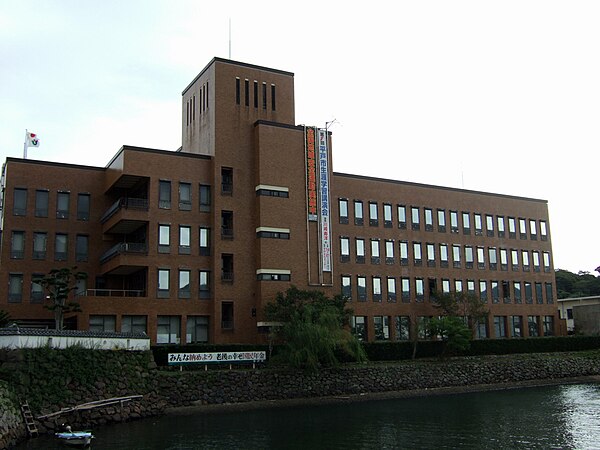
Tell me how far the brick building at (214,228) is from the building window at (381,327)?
128 millimetres

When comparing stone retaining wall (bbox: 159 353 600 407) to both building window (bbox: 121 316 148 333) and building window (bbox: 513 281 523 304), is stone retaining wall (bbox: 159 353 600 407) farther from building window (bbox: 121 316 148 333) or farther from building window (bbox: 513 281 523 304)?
building window (bbox: 121 316 148 333)

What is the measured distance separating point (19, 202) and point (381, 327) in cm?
3203

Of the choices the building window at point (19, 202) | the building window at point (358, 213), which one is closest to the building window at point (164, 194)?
the building window at point (19, 202)

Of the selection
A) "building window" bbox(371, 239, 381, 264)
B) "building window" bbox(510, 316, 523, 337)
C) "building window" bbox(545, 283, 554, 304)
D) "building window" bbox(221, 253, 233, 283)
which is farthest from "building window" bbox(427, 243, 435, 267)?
"building window" bbox(221, 253, 233, 283)

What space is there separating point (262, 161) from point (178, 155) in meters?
6.66

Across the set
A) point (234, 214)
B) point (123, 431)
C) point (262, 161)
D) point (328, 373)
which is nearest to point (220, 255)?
point (234, 214)

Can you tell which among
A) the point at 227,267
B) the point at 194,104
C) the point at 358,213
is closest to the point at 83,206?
→ the point at 227,267

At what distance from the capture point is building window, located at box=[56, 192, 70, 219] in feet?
172

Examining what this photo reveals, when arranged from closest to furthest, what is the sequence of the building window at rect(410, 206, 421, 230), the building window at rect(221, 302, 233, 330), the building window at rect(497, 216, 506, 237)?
the building window at rect(221, 302, 233, 330) < the building window at rect(410, 206, 421, 230) < the building window at rect(497, 216, 506, 237)

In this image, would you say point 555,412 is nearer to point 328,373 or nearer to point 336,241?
point 328,373

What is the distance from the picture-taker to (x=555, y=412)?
39375mm

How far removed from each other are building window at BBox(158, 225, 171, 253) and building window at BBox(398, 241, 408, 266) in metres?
22.6

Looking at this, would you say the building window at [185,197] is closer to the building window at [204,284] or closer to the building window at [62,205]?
the building window at [204,284]

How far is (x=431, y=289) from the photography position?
64.1 m
